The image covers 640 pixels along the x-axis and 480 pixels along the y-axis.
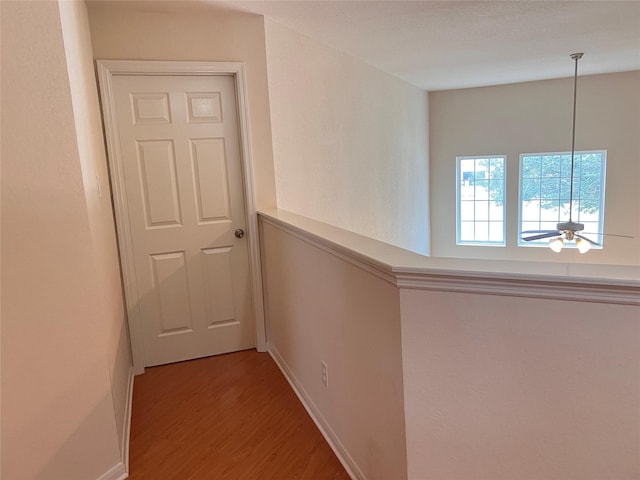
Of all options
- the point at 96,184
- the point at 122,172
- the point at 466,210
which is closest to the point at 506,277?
the point at 96,184

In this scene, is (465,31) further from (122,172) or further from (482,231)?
(482,231)

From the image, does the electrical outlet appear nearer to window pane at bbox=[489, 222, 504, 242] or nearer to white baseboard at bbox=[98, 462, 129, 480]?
white baseboard at bbox=[98, 462, 129, 480]

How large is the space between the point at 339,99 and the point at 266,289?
5.61 ft

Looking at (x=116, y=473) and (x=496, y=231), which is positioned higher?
(x=496, y=231)

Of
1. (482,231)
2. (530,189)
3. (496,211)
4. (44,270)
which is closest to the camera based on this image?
(44,270)

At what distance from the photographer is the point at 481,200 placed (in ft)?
21.1

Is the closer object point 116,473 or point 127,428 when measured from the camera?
point 116,473

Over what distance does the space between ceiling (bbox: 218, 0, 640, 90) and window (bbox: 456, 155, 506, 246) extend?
160 cm

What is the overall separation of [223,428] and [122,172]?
162cm

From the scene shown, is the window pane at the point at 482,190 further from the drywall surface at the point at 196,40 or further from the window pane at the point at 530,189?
the drywall surface at the point at 196,40

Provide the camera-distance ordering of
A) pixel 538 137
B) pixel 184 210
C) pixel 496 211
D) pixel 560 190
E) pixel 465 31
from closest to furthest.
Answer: pixel 184 210
pixel 465 31
pixel 538 137
pixel 560 190
pixel 496 211

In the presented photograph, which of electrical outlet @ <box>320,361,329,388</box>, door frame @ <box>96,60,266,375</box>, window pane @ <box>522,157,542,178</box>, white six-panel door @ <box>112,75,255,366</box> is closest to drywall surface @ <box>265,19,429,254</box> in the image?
door frame @ <box>96,60,266,375</box>

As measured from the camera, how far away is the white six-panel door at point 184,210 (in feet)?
9.18

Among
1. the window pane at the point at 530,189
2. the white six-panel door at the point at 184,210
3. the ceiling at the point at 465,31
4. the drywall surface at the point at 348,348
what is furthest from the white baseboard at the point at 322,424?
the window pane at the point at 530,189
